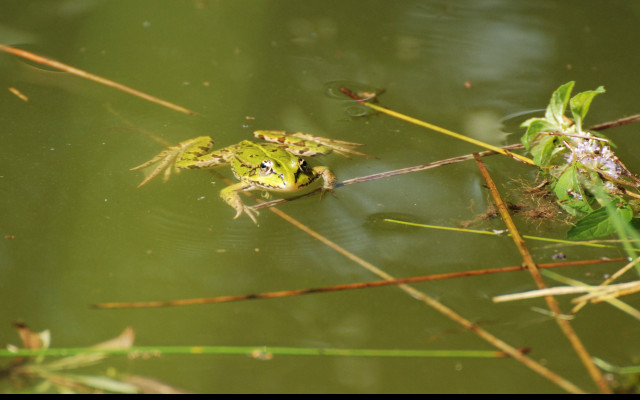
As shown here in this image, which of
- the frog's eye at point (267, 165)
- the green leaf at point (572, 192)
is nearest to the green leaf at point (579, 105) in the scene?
the green leaf at point (572, 192)

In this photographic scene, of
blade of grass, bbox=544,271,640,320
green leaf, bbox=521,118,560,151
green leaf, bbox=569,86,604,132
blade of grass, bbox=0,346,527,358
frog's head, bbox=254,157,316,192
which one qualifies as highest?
green leaf, bbox=569,86,604,132

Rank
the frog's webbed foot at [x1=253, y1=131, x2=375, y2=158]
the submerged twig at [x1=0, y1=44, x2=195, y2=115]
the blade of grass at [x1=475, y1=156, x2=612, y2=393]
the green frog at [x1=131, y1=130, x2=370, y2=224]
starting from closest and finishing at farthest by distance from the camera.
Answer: the blade of grass at [x1=475, y1=156, x2=612, y2=393] < the green frog at [x1=131, y1=130, x2=370, y2=224] < the frog's webbed foot at [x1=253, y1=131, x2=375, y2=158] < the submerged twig at [x1=0, y1=44, x2=195, y2=115]

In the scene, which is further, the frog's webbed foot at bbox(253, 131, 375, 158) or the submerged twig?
the submerged twig

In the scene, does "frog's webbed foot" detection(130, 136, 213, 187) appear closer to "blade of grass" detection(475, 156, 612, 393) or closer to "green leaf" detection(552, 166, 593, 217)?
"blade of grass" detection(475, 156, 612, 393)

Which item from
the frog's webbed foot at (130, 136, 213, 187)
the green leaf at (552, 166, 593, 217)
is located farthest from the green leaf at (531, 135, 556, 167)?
the frog's webbed foot at (130, 136, 213, 187)

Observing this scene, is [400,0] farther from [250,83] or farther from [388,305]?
[388,305]

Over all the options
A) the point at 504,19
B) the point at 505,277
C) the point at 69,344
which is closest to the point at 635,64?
the point at 504,19

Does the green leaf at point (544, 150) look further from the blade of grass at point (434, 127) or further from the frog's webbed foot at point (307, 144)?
the frog's webbed foot at point (307, 144)
